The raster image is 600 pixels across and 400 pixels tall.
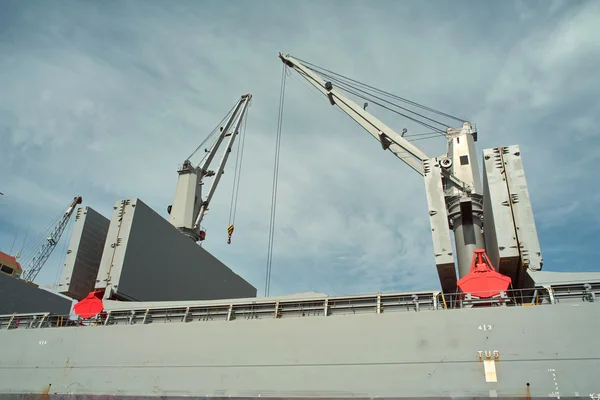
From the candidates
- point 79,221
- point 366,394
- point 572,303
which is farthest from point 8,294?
point 572,303

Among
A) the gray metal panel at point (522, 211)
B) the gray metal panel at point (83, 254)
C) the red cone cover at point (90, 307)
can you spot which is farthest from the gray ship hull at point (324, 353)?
the gray metal panel at point (83, 254)

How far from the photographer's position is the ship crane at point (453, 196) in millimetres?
13016

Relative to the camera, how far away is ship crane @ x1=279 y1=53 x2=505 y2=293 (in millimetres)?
13016

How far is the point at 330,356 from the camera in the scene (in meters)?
11.1

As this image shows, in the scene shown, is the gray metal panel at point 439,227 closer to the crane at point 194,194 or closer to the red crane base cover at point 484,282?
the red crane base cover at point 484,282

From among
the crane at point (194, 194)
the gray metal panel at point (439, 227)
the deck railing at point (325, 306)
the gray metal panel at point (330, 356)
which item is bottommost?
the gray metal panel at point (330, 356)

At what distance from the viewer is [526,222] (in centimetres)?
1231

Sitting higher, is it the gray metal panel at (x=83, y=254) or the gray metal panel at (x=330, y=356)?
the gray metal panel at (x=83, y=254)

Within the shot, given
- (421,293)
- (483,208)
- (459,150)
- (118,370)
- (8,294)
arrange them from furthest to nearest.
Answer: (8,294), (459,150), (483,208), (118,370), (421,293)

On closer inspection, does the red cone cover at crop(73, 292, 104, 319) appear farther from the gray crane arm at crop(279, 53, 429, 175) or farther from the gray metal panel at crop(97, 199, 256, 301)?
the gray crane arm at crop(279, 53, 429, 175)

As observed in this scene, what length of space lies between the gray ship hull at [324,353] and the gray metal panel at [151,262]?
7.81 ft

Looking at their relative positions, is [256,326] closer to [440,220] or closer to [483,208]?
[440,220]

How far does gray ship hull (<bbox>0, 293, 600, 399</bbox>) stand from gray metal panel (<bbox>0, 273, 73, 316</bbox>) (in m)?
6.31

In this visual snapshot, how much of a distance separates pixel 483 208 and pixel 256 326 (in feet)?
27.7
